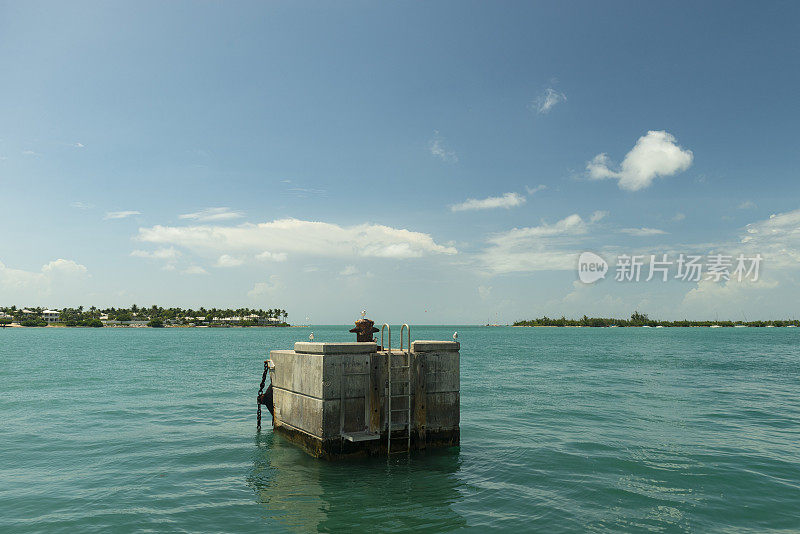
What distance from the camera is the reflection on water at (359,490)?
10.6 metres

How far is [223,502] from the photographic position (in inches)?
464

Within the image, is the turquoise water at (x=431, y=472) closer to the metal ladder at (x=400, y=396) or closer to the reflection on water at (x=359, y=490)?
the reflection on water at (x=359, y=490)

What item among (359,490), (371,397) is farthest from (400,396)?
(359,490)

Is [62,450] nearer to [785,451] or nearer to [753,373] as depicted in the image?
[785,451]

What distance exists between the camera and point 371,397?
13.9m

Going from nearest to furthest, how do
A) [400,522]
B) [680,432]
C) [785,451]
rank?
[400,522]
[785,451]
[680,432]

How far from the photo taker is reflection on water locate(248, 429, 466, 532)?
10578 millimetres

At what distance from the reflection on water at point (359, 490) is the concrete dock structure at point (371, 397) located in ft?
1.52

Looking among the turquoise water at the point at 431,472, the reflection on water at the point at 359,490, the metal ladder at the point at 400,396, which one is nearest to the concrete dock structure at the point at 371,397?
the metal ladder at the point at 400,396

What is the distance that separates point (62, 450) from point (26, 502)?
18.2 feet

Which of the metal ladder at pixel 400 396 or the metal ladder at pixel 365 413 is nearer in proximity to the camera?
the metal ladder at pixel 365 413

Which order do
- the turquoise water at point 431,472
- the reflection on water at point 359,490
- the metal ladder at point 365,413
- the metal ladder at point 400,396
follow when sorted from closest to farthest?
the reflection on water at point 359,490
the turquoise water at point 431,472
the metal ladder at point 365,413
the metal ladder at point 400,396

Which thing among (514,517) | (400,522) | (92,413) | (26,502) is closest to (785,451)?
(514,517)

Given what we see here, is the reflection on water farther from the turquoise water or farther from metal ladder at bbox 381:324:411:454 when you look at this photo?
metal ladder at bbox 381:324:411:454
